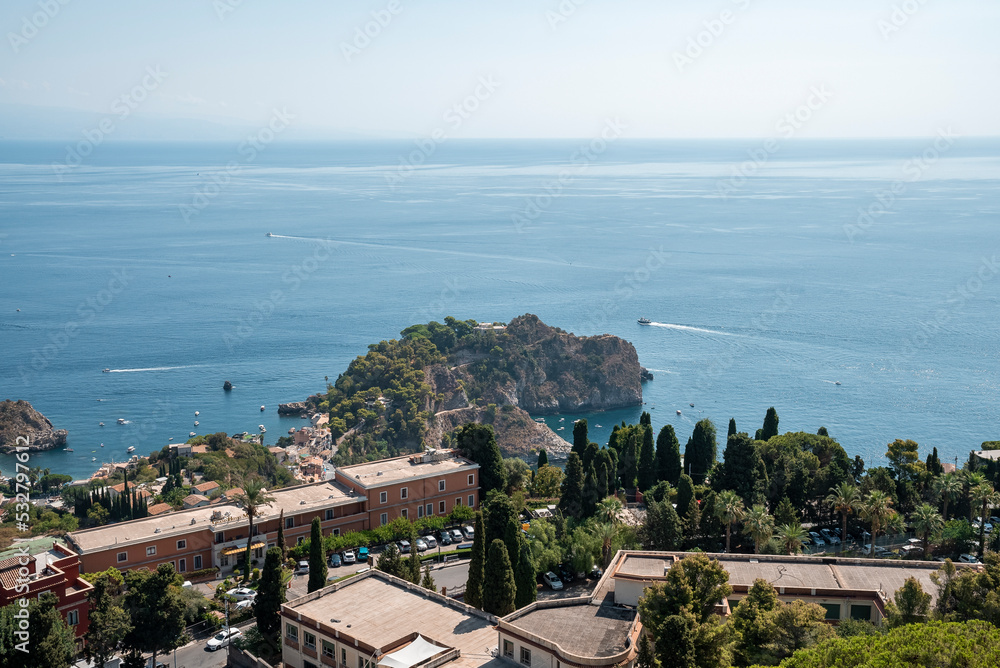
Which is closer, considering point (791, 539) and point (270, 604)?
point (270, 604)

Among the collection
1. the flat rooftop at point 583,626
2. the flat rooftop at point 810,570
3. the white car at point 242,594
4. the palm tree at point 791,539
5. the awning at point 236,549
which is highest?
the flat rooftop at point 583,626

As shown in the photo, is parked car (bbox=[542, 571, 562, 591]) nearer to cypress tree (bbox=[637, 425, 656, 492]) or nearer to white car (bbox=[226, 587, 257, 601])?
white car (bbox=[226, 587, 257, 601])

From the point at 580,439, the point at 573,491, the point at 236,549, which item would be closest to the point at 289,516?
the point at 236,549

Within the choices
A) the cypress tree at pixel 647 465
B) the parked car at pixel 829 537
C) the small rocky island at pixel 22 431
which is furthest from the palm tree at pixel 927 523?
the small rocky island at pixel 22 431

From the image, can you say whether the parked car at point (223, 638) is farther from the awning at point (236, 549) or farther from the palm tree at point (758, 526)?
the palm tree at point (758, 526)

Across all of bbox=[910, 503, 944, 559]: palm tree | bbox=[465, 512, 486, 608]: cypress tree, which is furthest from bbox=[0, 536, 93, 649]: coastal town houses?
bbox=[910, 503, 944, 559]: palm tree

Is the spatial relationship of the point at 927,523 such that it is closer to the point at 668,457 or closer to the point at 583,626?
the point at 668,457
